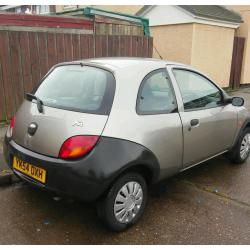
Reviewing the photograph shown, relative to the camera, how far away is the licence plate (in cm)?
284

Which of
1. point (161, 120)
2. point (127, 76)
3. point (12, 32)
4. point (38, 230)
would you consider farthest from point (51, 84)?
point (12, 32)

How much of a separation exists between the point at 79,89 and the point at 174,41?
8706 millimetres

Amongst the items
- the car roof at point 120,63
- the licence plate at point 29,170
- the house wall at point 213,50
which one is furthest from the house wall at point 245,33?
the licence plate at point 29,170

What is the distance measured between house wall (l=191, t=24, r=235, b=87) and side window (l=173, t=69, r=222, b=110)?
6897 mm

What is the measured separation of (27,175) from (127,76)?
1.36 meters

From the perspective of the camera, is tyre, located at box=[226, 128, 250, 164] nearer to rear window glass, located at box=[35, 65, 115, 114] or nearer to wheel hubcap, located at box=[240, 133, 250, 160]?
wheel hubcap, located at box=[240, 133, 250, 160]

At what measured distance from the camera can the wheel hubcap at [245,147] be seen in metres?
4.86

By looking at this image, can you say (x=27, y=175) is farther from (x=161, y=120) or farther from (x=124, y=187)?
(x=161, y=120)

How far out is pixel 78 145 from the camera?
2.70m

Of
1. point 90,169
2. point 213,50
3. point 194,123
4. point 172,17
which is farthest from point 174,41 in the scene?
point 90,169

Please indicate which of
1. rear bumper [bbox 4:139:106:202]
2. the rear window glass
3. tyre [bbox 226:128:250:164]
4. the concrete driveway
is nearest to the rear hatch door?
the rear window glass

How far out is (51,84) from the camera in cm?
340

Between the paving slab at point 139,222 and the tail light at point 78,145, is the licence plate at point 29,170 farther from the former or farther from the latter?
the paving slab at point 139,222

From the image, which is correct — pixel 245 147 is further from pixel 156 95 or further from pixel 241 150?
pixel 156 95
